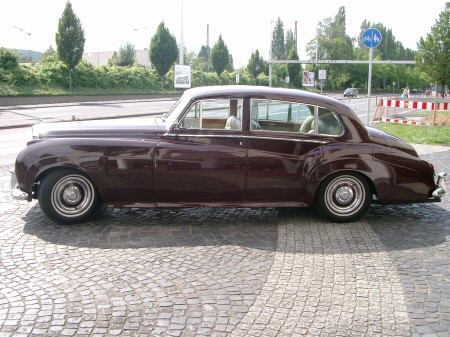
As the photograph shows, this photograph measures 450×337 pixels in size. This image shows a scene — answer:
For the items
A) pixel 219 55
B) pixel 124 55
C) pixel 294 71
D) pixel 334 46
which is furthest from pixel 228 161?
pixel 334 46

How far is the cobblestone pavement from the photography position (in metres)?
3.63

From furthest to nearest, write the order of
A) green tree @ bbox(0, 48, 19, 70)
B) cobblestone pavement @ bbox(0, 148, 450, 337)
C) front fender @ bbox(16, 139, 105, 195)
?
green tree @ bbox(0, 48, 19, 70)
front fender @ bbox(16, 139, 105, 195)
cobblestone pavement @ bbox(0, 148, 450, 337)

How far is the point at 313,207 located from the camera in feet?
21.0

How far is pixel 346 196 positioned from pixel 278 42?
126650mm

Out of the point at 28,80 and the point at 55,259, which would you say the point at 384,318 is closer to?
the point at 55,259

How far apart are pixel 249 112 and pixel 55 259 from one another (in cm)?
272

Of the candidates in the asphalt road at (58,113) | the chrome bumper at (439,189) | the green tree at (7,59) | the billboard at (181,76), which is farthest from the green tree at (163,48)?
the chrome bumper at (439,189)

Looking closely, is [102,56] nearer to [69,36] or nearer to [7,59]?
[69,36]

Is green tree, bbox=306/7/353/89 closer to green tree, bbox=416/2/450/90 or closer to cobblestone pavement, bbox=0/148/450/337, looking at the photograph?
green tree, bbox=416/2/450/90

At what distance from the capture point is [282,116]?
623 centimetres

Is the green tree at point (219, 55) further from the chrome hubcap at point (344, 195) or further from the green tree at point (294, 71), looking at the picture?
the chrome hubcap at point (344, 195)

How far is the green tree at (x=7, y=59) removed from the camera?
39.4 m

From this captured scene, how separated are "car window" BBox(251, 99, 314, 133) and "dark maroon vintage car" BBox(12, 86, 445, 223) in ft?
0.04

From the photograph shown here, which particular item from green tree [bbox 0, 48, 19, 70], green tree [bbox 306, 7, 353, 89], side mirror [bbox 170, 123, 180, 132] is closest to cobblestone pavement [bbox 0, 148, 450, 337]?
side mirror [bbox 170, 123, 180, 132]
